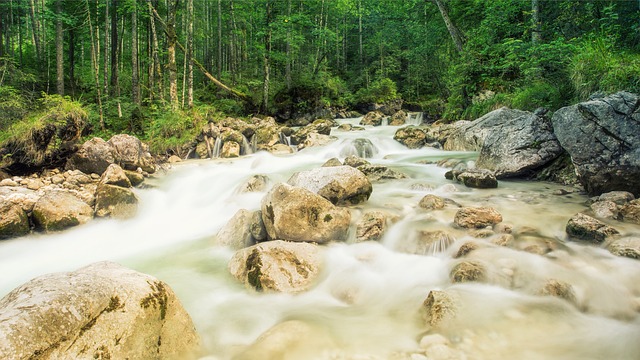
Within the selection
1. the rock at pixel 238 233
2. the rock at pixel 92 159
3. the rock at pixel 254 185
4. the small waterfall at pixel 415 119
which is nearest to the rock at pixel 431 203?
the rock at pixel 238 233

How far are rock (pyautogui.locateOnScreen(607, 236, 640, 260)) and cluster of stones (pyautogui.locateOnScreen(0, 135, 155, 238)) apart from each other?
339 inches

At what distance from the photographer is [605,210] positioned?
544 cm

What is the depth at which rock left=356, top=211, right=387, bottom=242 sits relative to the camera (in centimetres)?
559

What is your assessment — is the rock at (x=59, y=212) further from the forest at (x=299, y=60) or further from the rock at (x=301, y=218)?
the rock at (x=301, y=218)

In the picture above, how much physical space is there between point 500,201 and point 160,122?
11.9 meters

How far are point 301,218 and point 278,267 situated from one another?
1.06m

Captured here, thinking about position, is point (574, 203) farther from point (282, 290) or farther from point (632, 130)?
point (282, 290)

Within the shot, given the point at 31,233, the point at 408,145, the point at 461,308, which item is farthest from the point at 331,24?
the point at 461,308

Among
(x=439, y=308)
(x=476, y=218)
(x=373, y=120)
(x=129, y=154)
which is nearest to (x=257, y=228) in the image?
(x=439, y=308)

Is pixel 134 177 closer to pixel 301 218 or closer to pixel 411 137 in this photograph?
pixel 301 218

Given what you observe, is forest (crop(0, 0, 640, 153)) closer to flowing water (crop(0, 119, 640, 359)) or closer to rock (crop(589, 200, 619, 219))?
rock (crop(589, 200, 619, 219))

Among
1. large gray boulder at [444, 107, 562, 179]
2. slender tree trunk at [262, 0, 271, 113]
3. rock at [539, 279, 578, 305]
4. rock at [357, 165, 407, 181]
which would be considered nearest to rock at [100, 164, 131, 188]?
rock at [357, 165, 407, 181]

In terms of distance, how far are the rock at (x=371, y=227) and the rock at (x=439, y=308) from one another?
198 cm

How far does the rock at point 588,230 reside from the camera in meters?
4.68
